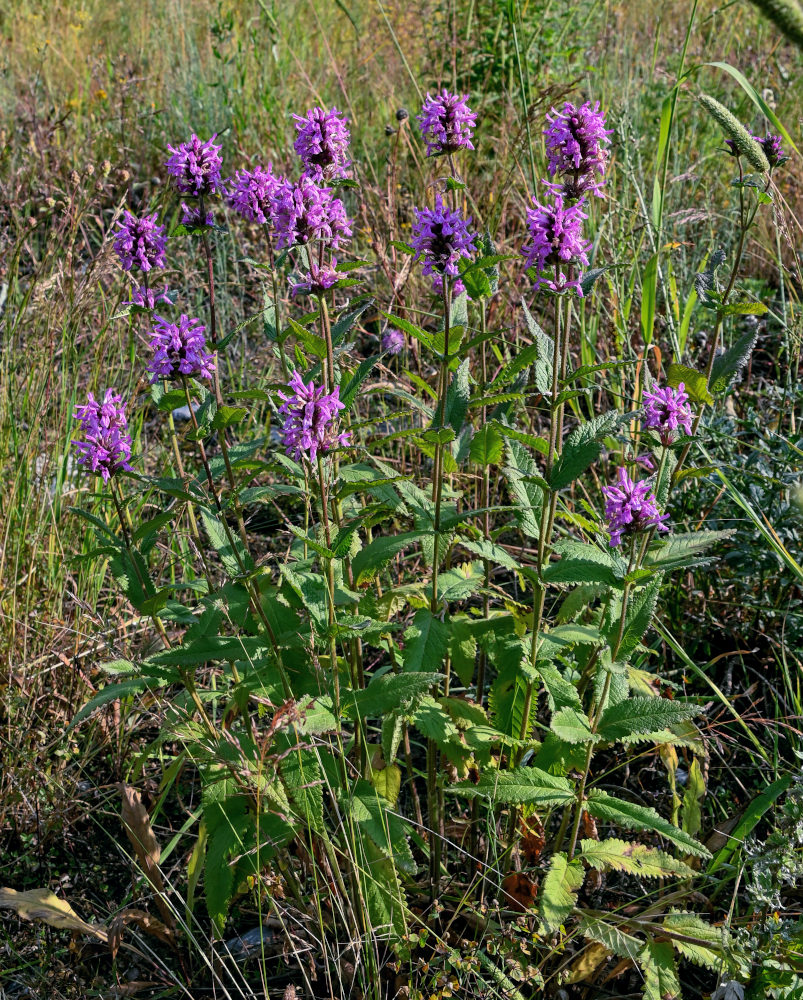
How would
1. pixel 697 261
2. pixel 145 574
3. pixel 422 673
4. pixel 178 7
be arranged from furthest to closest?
pixel 178 7
pixel 697 261
pixel 145 574
pixel 422 673

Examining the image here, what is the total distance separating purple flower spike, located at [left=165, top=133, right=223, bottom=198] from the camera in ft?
5.91

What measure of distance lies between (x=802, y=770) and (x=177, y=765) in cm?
126

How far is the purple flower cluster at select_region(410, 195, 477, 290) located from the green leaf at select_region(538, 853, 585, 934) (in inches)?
44.2

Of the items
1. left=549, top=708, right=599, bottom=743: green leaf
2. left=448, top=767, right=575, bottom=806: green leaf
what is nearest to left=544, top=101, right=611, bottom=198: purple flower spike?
left=549, top=708, right=599, bottom=743: green leaf

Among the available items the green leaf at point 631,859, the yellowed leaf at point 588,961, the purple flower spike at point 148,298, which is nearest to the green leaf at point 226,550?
the purple flower spike at point 148,298

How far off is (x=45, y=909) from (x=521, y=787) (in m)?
1.02

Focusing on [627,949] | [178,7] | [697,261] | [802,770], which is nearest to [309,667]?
[627,949]

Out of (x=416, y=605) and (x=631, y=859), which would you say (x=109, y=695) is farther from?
(x=631, y=859)

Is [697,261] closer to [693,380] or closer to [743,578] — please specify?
[743,578]

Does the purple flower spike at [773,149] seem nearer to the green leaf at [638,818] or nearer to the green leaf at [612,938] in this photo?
the green leaf at [638,818]

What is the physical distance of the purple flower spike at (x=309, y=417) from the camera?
1.51 meters

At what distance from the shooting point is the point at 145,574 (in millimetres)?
1791

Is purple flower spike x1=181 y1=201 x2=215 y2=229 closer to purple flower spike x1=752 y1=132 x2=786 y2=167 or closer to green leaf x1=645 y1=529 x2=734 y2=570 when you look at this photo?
green leaf x1=645 y1=529 x2=734 y2=570

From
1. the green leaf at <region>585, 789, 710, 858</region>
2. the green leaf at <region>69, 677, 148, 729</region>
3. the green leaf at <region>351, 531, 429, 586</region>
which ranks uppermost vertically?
the green leaf at <region>351, 531, 429, 586</region>
